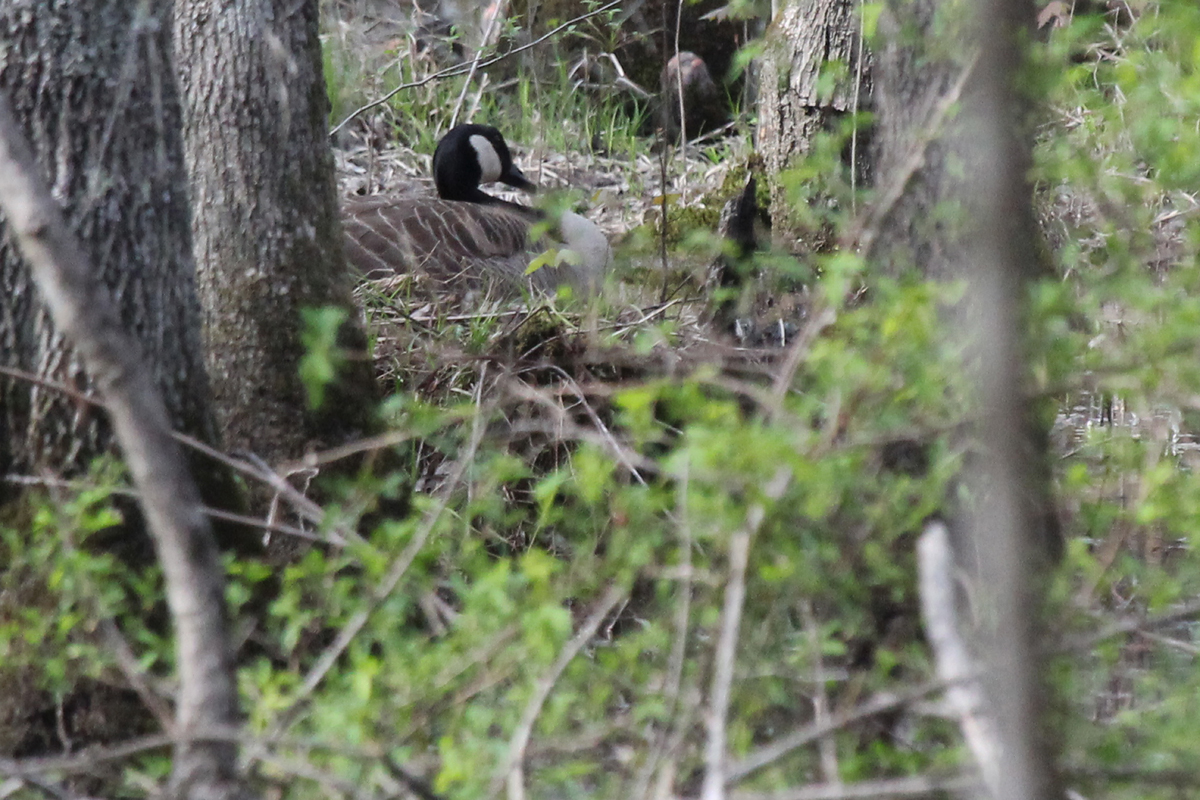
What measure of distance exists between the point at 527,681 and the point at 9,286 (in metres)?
1.69

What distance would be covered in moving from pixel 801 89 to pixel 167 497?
495cm

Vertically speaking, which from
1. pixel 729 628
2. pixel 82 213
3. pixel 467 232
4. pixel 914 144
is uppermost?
pixel 914 144

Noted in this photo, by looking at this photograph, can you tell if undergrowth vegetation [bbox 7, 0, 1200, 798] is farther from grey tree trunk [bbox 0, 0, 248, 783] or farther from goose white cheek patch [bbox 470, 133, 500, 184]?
goose white cheek patch [bbox 470, 133, 500, 184]

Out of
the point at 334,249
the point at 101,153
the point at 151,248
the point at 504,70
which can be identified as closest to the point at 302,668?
the point at 151,248

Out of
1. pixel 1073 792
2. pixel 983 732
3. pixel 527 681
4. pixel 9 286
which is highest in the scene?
pixel 9 286

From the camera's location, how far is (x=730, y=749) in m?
1.97

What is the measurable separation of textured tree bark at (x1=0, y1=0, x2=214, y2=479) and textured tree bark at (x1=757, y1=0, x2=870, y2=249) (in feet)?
9.92

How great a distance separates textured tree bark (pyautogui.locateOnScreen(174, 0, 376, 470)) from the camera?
4.16 m

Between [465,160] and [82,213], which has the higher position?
[82,213]

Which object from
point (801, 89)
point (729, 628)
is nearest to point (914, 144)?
point (729, 628)

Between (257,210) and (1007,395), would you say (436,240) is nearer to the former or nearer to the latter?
(257,210)

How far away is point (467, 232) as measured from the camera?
6.96 m

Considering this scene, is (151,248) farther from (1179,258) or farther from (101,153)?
(1179,258)

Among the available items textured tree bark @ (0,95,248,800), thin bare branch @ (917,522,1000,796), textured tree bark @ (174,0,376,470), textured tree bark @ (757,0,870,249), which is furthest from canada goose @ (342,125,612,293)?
thin bare branch @ (917,522,1000,796)
